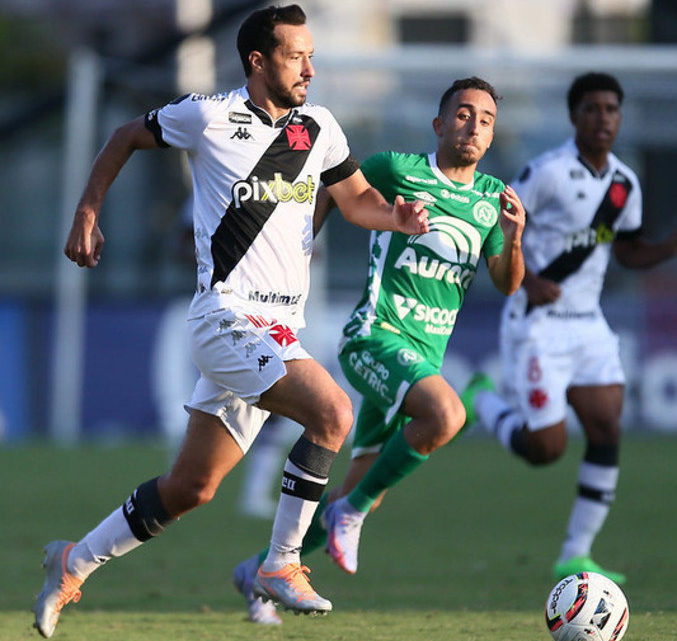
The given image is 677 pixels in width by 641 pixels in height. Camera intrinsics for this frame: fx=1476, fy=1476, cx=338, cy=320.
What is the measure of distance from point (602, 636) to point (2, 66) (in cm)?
2809

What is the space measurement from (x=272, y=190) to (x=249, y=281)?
1.26 feet

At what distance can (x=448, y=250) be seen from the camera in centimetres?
684

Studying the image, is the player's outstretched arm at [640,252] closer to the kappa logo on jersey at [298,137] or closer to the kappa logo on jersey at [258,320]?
the kappa logo on jersey at [298,137]

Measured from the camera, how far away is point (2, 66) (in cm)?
3166

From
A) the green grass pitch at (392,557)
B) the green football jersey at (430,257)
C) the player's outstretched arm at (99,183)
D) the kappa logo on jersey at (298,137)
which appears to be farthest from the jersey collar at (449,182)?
the green grass pitch at (392,557)

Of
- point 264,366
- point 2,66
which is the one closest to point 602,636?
point 264,366

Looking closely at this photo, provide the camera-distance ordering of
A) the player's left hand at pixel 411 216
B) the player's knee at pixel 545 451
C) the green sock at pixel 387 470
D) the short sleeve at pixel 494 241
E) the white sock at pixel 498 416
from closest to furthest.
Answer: the player's left hand at pixel 411 216 < the green sock at pixel 387 470 < the short sleeve at pixel 494 241 < the player's knee at pixel 545 451 < the white sock at pixel 498 416

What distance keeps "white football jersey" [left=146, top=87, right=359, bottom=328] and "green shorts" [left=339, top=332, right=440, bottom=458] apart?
2.26ft

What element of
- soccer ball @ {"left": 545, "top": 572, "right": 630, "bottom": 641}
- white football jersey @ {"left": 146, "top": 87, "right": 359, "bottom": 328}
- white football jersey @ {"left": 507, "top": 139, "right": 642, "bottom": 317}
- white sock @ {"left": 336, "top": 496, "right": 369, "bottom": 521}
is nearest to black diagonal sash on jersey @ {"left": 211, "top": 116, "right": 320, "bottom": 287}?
white football jersey @ {"left": 146, "top": 87, "right": 359, "bottom": 328}

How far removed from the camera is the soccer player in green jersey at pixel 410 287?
257 inches

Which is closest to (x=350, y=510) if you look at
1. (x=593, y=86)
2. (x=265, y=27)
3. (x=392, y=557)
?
(x=265, y=27)

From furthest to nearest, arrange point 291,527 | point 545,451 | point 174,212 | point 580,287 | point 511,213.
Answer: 1. point 174,212
2. point 545,451
3. point 580,287
4. point 511,213
5. point 291,527

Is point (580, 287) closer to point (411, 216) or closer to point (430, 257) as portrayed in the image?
point (430, 257)

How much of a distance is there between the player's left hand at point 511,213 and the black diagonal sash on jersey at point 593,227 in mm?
2267
